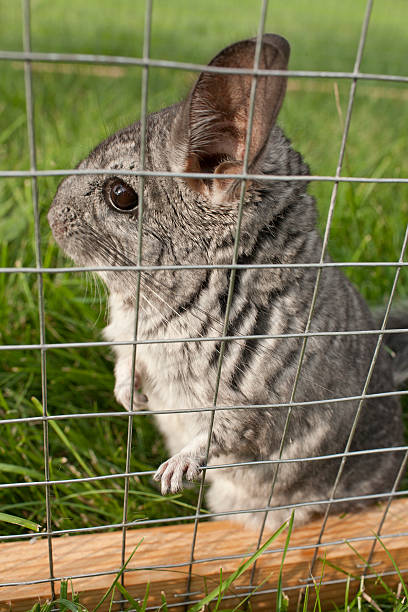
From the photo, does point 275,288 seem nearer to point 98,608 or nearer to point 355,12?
point 98,608

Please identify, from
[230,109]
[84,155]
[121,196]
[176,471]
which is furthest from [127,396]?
[230,109]

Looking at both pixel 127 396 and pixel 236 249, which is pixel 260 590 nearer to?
pixel 127 396

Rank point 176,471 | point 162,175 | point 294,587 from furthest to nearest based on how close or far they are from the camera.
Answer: point 294,587
point 176,471
point 162,175

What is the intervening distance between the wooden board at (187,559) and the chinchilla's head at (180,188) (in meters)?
0.80

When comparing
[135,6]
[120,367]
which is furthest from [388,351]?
[135,6]

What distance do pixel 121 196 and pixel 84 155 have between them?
0.79 metres

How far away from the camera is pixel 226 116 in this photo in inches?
54.8

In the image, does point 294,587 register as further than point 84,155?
No

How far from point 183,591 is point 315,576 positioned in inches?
17.0

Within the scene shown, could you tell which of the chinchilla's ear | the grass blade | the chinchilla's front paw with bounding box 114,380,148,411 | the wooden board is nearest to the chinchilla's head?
the chinchilla's ear

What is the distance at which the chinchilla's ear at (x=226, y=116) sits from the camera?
122 cm

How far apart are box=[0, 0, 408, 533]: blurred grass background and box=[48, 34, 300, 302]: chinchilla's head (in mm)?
196

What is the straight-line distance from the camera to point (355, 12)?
8289 millimetres

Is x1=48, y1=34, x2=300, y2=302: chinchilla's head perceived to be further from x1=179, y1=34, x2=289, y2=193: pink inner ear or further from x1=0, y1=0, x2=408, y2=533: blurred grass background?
x1=0, y1=0, x2=408, y2=533: blurred grass background
